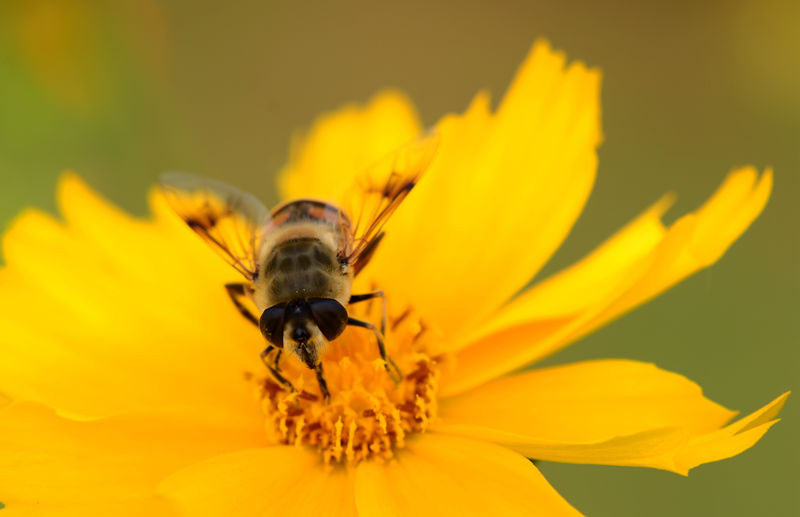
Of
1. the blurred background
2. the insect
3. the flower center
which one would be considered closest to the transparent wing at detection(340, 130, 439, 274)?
the insect

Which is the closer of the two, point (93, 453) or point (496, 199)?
point (93, 453)

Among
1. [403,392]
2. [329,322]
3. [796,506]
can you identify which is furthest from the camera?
[796,506]

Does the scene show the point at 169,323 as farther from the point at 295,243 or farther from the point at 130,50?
the point at 130,50

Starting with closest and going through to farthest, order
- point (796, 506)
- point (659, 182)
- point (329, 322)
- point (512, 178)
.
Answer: point (329, 322) → point (512, 178) → point (796, 506) → point (659, 182)

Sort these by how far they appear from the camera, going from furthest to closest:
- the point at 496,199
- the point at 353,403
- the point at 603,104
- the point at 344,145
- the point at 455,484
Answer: the point at 603,104, the point at 344,145, the point at 496,199, the point at 353,403, the point at 455,484

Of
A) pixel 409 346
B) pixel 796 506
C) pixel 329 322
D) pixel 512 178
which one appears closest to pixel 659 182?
pixel 796 506

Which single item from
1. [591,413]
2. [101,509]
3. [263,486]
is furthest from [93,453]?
[591,413]

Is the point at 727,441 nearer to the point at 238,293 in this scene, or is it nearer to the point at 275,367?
the point at 275,367

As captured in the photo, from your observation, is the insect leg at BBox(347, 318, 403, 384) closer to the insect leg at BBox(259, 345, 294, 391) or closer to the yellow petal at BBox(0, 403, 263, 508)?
the insect leg at BBox(259, 345, 294, 391)
